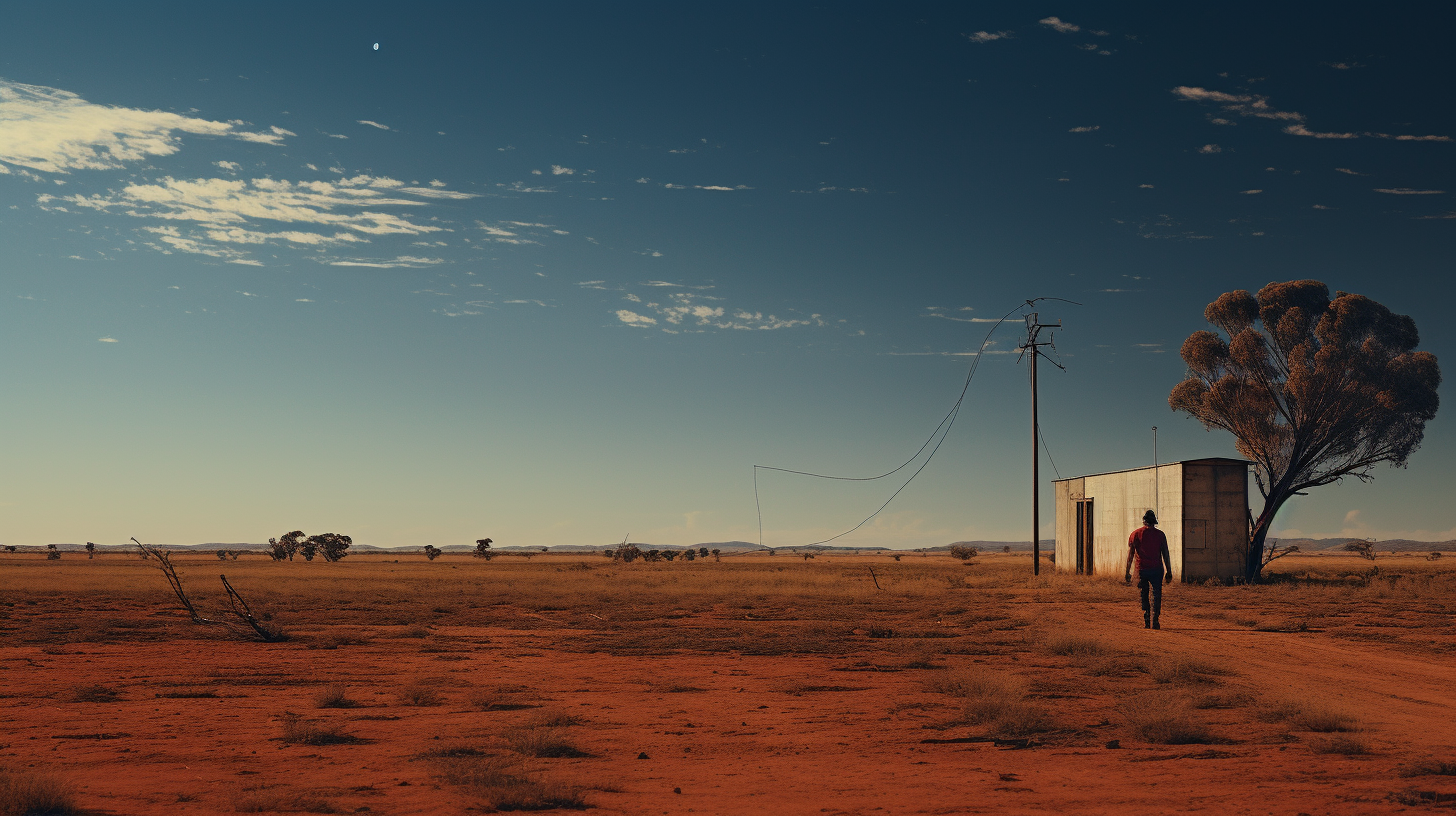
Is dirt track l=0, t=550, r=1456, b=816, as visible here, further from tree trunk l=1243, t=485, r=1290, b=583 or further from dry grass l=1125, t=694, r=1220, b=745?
tree trunk l=1243, t=485, r=1290, b=583

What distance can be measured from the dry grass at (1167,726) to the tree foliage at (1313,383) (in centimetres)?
2833

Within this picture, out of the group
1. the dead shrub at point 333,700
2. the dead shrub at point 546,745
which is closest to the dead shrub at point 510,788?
the dead shrub at point 546,745

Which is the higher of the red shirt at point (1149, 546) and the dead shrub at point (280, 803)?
the red shirt at point (1149, 546)

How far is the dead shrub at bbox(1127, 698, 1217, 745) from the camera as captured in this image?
8117 mm

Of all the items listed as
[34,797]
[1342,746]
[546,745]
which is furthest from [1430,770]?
[34,797]

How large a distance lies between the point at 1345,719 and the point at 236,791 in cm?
905

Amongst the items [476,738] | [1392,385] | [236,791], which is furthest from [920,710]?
[1392,385]

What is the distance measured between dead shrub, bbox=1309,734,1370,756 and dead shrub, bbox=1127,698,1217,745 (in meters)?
0.76

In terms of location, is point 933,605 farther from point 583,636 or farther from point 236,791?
point 236,791

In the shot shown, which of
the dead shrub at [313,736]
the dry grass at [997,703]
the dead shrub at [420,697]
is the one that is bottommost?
the dead shrub at [420,697]

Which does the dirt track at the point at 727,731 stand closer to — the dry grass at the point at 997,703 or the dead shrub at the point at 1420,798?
the dead shrub at the point at 1420,798

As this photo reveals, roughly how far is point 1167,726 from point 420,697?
7.58 m

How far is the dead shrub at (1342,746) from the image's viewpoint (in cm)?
755

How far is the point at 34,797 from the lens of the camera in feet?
20.0
